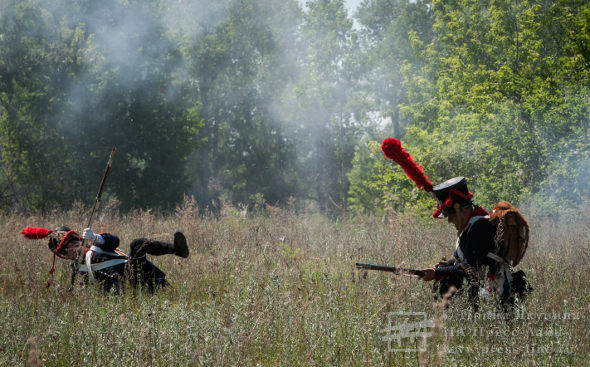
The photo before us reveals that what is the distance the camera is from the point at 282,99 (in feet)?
105

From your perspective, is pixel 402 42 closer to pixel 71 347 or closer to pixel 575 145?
pixel 575 145

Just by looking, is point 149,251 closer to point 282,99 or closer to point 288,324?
point 288,324

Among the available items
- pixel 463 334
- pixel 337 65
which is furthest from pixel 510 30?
pixel 337 65

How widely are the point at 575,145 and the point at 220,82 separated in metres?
26.3

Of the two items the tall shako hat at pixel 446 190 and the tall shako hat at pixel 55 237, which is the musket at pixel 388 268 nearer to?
the tall shako hat at pixel 446 190

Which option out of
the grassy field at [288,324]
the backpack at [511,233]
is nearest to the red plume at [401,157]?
the backpack at [511,233]

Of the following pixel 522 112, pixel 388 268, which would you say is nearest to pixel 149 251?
pixel 388 268

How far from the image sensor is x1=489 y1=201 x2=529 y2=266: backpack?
10.7 feet

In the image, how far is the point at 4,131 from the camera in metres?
18.5
